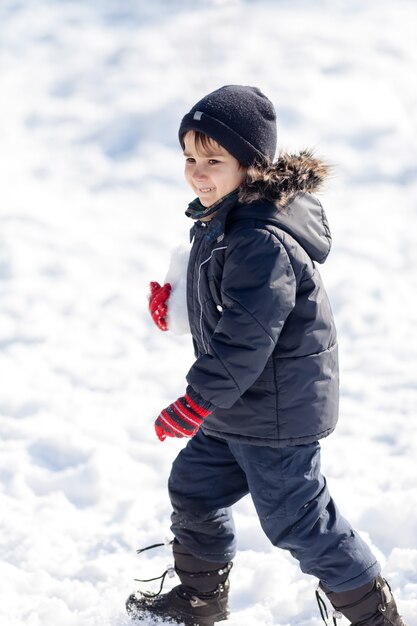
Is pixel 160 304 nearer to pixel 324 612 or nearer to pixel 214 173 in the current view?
pixel 214 173

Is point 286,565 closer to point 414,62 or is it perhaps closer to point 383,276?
point 383,276

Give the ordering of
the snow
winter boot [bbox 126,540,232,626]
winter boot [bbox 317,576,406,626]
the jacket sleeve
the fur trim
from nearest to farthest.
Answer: the jacket sleeve
the fur trim
winter boot [bbox 317,576,406,626]
winter boot [bbox 126,540,232,626]
the snow

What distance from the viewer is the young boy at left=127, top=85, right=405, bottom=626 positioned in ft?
6.73

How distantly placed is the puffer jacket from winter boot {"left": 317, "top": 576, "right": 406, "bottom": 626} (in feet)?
1.41

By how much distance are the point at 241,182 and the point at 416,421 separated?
6.08 ft

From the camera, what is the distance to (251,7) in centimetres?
739

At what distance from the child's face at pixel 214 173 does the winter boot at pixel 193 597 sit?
39.8 inches

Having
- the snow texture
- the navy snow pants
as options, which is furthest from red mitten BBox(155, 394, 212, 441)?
the snow texture

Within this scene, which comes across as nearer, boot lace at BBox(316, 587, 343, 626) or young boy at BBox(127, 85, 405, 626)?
young boy at BBox(127, 85, 405, 626)

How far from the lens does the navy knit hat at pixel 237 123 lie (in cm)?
218

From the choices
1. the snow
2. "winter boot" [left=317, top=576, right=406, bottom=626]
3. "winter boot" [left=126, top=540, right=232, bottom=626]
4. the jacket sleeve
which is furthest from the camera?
the snow

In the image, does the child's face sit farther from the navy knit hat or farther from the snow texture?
the snow texture

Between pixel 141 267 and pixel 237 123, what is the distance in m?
2.79

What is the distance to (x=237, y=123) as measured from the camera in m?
2.19
